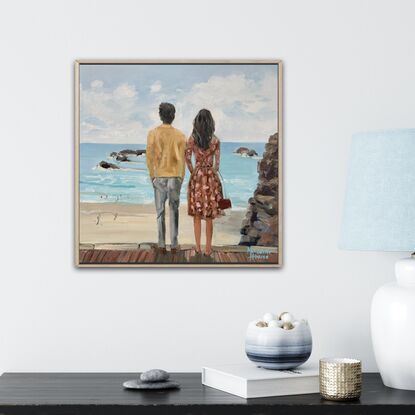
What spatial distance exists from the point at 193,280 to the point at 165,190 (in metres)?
0.27

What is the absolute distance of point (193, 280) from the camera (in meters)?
2.31

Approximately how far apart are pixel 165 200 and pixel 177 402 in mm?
656

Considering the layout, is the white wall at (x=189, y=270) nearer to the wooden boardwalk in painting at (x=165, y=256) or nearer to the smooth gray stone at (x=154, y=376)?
the wooden boardwalk in painting at (x=165, y=256)

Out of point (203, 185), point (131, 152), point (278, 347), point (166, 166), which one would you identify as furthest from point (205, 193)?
point (278, 347)

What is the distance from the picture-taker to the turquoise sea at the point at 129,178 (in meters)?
2.30

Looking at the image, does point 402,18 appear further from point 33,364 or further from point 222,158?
point 33,364

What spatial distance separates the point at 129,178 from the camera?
7.55 feet

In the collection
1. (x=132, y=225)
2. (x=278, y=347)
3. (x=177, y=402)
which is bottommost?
(x=177, y=402)

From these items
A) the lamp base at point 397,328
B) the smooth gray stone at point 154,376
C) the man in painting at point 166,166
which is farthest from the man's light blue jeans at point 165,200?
the lamp base at point 397,328

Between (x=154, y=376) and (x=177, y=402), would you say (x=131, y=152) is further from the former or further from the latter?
(x=177, y=402)

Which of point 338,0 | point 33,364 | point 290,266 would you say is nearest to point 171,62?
point 338,0

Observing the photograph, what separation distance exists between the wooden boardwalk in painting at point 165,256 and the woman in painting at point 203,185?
3cm

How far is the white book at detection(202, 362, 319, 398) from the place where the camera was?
1898 millimetres
